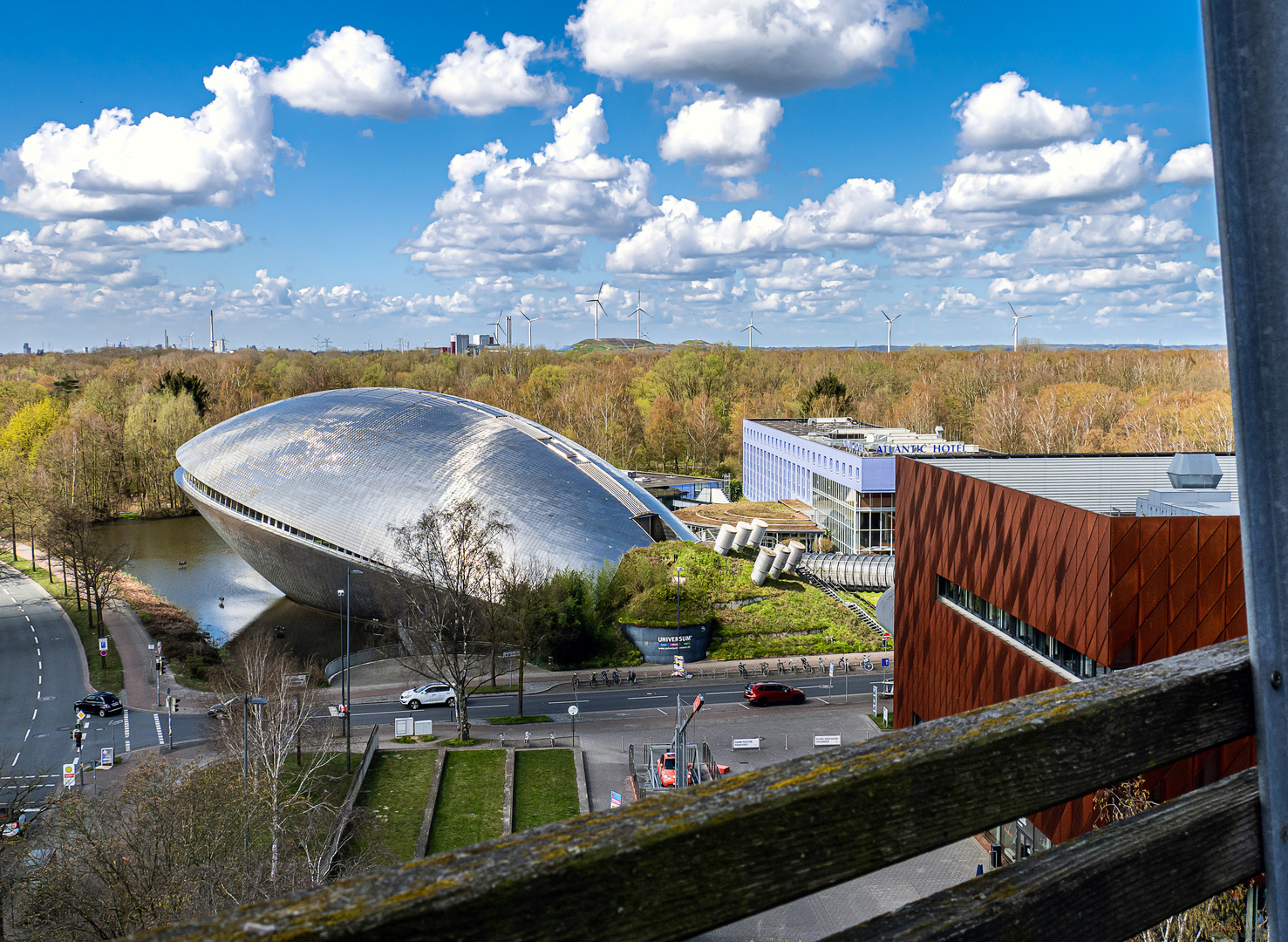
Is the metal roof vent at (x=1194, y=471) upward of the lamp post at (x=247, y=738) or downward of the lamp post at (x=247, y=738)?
upward

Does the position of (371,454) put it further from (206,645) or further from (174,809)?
(174,809)

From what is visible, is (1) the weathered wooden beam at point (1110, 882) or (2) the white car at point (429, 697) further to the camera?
(2) the white car at point (429, 697)

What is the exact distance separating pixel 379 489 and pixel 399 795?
21771 mm

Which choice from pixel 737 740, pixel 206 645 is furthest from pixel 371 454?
pixel 737 740

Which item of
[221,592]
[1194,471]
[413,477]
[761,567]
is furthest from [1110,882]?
[221,592]

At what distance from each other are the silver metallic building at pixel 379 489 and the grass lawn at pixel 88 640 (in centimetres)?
783

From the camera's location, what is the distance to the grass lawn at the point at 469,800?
24375 mm

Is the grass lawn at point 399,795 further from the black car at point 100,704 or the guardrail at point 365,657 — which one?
the black car at point 100,704

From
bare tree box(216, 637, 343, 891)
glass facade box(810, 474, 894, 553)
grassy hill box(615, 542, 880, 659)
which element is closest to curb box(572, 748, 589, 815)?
bare tree box(216, 637, 343, 891)

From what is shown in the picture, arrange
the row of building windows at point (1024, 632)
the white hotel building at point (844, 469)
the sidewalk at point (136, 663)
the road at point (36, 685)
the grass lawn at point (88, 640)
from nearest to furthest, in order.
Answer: the row of building windows at point (1024, 632) → the road at point (36, 685) → the sidewalk at point (136, 663) → the grass lawn at point (88, 640) → the white hotel building at point (844, 469)

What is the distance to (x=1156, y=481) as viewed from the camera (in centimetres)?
2564

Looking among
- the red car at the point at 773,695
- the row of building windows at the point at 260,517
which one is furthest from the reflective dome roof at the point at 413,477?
the red car at the point at 773,695

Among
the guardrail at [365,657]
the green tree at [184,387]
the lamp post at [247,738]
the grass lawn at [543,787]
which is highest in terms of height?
the green tree at [184,387]

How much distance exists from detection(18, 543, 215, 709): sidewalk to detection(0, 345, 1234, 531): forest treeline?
20.8 meters
